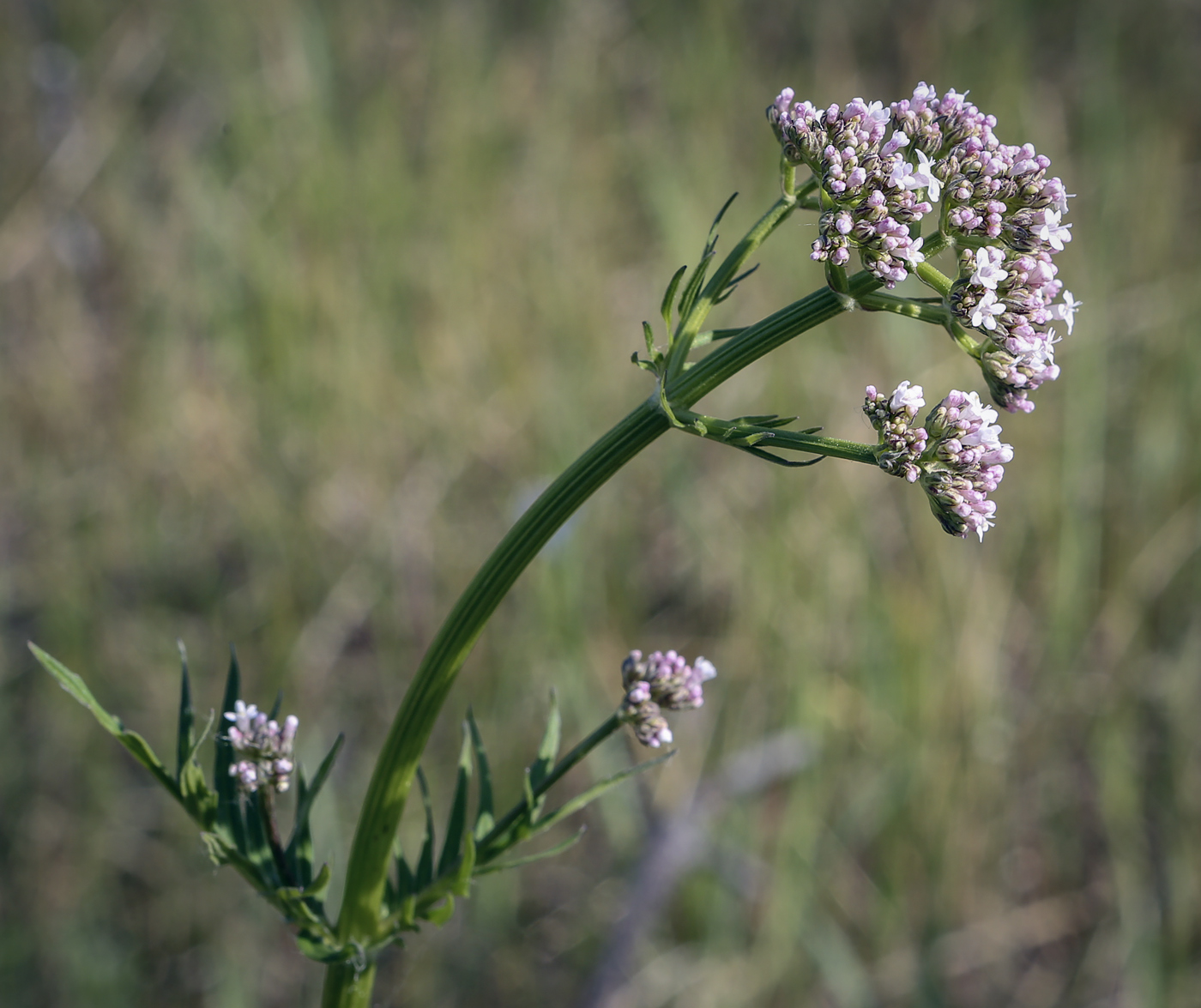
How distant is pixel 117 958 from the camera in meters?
4.53

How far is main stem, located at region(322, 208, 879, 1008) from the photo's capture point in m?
1.76

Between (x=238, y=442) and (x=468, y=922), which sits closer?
(x=468, y=922)

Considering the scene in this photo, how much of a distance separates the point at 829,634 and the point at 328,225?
4.70 metres

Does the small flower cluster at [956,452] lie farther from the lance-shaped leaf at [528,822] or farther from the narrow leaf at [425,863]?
the narrow leaf at [425,863]

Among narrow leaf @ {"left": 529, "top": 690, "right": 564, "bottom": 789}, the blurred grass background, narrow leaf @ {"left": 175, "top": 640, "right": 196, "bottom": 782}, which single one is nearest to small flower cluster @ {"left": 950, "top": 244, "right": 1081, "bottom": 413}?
narrow leaf @ {"left": 529, "top": 690, "right": 564, "bottom": 789}

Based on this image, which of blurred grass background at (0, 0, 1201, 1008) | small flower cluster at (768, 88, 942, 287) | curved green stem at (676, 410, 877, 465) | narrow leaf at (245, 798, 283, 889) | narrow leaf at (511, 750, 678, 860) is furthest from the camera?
blurred grass background at (0, 0, 1201, 1008)

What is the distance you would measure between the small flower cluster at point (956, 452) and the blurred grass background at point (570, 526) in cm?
322

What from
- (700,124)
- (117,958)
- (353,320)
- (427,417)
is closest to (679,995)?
(117,958)

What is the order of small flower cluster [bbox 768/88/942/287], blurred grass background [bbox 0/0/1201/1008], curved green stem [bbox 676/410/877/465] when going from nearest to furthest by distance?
1. curved green stem [bbox 676/410/877/465]
2. small flower cluster [bbox 768/88/942/287]
3. blurred grass background [bbox 0/0/1201/1008]

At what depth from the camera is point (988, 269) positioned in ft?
5.98

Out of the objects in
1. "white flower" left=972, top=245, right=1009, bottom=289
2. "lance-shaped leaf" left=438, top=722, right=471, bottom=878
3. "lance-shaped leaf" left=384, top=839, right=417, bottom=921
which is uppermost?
"white flower" left=972, top=245, right=1009, bottom=289

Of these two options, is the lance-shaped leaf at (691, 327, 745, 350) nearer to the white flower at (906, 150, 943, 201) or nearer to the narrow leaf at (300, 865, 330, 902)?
the white flower at (906, 150, 943, 201)

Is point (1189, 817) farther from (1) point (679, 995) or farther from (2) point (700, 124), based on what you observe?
(2) point (700, 124)

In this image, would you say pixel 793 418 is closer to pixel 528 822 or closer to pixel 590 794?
pixel 590 794
